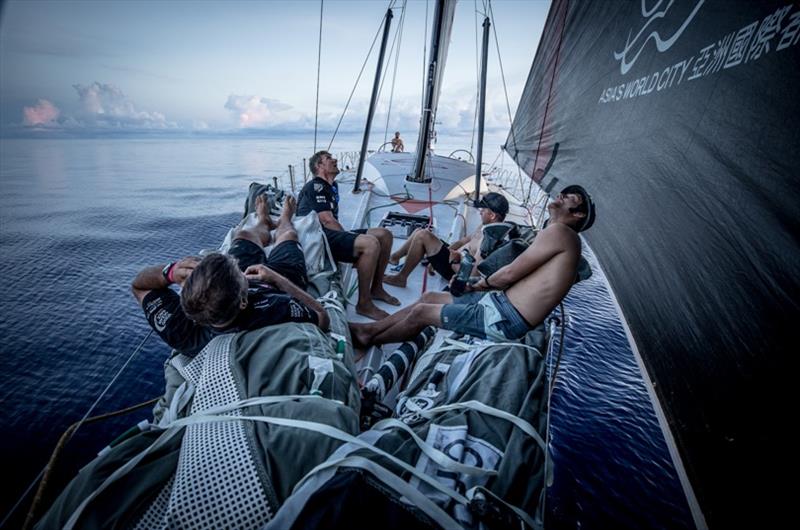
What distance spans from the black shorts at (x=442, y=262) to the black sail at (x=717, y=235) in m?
1.50

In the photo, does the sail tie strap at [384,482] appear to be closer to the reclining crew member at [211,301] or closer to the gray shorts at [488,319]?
the reclining crew member at [211,301]

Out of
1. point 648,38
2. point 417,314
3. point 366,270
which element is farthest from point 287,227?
point 648,38

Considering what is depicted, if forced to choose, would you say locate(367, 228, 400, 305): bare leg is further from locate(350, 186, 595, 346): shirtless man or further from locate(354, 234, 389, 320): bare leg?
locate(350, 186, 595, 346): shirtless man

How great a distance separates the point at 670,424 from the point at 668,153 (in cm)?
78

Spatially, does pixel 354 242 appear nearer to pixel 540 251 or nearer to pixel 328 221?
pixel 328 221

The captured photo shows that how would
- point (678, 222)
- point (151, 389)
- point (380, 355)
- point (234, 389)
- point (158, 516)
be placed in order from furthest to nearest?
point (151, 389) < point (380, 355) < point (234, 389) < point (678, 222) < point (158, 516)

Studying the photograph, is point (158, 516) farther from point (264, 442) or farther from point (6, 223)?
point (6, 223)

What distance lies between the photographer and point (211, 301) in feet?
3.70

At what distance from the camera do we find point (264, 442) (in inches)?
32.4

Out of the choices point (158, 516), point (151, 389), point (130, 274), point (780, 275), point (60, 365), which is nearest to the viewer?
point (780, 275)

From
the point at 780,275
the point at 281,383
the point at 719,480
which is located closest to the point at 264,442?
the point at 281,383

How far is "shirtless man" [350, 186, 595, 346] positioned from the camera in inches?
63.3

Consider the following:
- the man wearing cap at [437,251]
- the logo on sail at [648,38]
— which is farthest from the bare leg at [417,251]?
the logo on sail at [648,38]

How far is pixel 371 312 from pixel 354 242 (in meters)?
0.56
